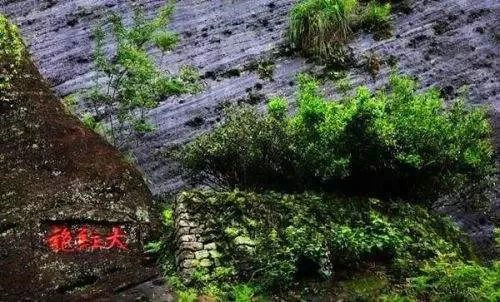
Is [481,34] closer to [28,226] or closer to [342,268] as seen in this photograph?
[342,268]

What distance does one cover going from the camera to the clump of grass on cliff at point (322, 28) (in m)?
10.7

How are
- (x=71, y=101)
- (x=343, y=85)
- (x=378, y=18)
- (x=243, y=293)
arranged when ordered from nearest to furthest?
(x=243, y=293), (x=343, y=85), (x=71, y=101), (x=378, y=18)

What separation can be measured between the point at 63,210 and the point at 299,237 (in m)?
2.55

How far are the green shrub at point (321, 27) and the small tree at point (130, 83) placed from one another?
1.93 meters

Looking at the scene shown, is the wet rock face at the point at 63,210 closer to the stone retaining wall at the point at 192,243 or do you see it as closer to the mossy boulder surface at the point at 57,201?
the mossy boulder surface at the point at 57,201

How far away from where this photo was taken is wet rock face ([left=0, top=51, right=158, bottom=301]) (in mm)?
6188

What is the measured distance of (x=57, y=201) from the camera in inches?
271

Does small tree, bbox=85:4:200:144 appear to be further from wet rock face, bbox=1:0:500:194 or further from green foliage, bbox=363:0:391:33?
green foliage, bbox=363:0:391:33

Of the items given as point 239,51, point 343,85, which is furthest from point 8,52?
point 343,85

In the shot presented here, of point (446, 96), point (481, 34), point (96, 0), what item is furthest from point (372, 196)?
point (96, 0)

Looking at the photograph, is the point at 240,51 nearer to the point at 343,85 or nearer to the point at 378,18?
the point at 343,85

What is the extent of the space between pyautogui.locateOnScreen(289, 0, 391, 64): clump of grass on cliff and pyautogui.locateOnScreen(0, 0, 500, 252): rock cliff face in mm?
257

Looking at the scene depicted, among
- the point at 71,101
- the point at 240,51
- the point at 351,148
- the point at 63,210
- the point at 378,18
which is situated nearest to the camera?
the point at 63,210

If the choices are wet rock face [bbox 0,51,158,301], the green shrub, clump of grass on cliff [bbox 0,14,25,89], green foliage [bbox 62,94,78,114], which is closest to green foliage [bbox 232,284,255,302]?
wet rock face [bbox 0,51,158,301]
